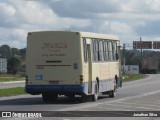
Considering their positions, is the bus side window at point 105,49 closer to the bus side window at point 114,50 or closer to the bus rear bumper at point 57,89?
the bus side window at point 114,50

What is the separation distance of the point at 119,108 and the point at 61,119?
5665 mm

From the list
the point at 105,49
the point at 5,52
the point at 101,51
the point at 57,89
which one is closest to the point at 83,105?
the point at 57,89

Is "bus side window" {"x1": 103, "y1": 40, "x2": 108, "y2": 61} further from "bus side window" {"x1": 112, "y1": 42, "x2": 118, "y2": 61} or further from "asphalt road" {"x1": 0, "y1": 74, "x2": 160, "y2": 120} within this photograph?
"asphalt road" {"x1": 0, "y1": 74, "x2": 160, "y2": 120}

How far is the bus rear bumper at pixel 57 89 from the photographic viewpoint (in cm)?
2577

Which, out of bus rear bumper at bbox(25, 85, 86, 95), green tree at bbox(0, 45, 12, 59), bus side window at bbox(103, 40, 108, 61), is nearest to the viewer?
bus rear bumper at bbox(25, 85, 86, 95)

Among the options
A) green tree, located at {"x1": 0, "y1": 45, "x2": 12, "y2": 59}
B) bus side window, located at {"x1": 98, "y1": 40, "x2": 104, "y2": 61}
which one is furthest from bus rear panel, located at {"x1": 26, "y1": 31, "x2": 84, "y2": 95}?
green tree, located at {"x1": 0, "y1": 45, "x2": 12, "y2": 59}

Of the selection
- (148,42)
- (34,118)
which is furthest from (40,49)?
(148,42)

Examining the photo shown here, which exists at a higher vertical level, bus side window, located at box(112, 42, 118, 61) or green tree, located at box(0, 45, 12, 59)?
green tree, located at box(0, 45, 12, 59)

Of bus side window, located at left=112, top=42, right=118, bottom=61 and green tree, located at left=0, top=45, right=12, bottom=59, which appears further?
green tree, located at left=0, top=45, right=12, bottom=59

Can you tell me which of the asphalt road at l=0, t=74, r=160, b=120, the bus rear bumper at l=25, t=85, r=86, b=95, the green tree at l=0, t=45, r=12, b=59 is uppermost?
the green tree at l=0, t=45, r=12, b=59

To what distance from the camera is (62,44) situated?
2608 centimetres

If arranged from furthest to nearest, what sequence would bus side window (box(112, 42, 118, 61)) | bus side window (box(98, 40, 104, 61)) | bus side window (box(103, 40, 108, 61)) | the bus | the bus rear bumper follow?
bus side window (box(112, 42, 118, 61))
bus side window (box(103, 40, 108, 61))
bus side window (box(98, 40, 104, 61))
the bus
the bus rear bumper

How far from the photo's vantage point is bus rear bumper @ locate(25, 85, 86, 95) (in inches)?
1014

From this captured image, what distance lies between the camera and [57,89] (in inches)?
1025
